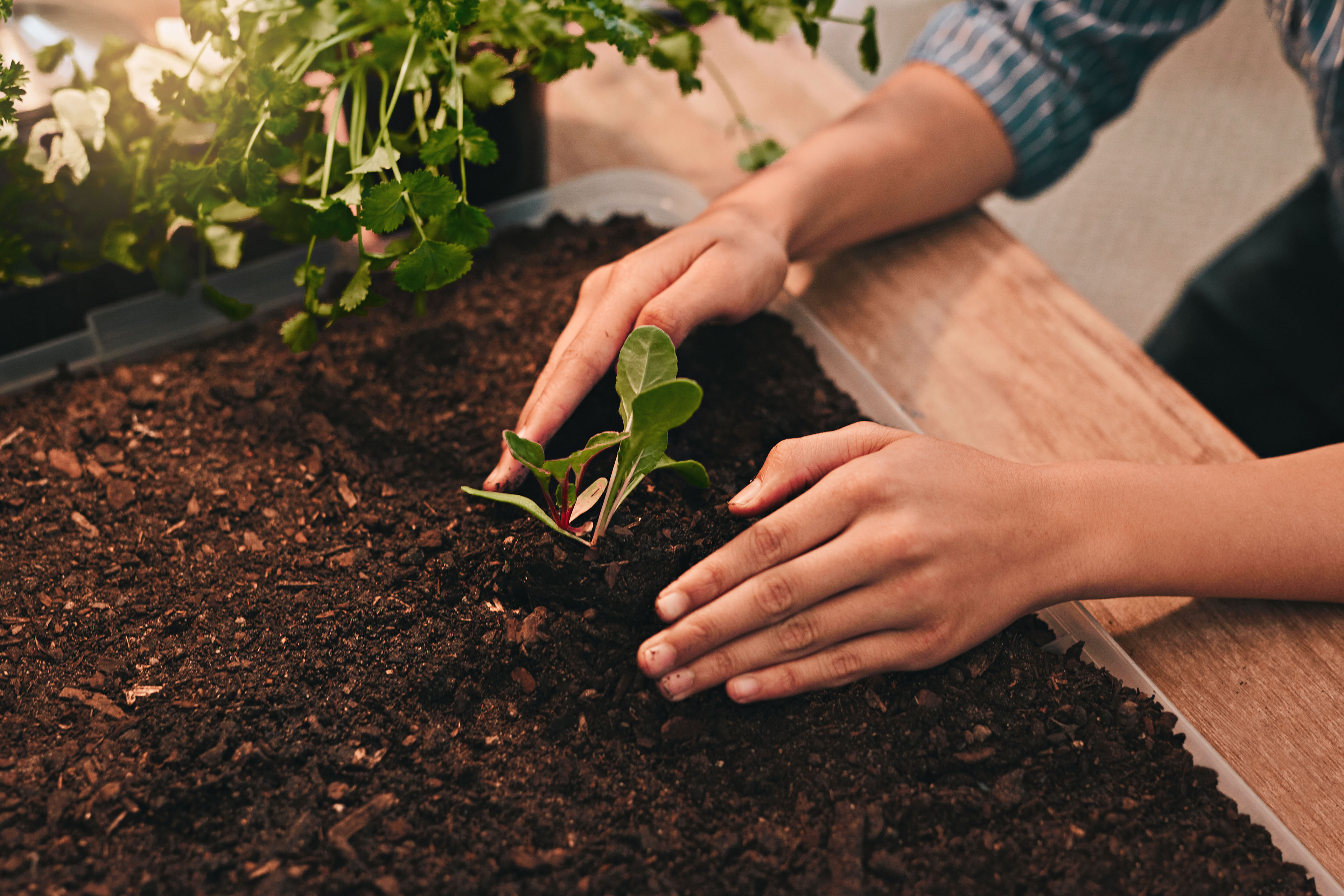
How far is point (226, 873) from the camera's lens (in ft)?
2.03

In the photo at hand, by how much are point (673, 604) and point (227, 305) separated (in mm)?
597

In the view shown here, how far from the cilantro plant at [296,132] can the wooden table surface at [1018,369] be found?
34 cm

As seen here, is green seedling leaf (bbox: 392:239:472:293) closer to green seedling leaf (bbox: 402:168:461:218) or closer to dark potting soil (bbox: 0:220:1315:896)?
green seedling leaf (bbox: 402:168:461:218)

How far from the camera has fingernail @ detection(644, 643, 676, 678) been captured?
0.68 m

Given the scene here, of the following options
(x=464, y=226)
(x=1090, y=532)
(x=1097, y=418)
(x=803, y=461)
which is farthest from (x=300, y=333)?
(x=1097, y=418)

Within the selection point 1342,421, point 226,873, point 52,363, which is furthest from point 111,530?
point 1342,421

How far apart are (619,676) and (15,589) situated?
1.94 feet

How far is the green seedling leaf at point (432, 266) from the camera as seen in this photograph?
0.75 metres

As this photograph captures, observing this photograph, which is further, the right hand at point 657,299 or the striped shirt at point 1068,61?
the striped shirt at point 1068,61

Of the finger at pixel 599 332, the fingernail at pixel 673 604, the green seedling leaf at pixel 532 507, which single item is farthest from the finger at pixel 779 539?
the finger at pixel 599 332

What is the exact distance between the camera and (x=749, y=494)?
0.76m

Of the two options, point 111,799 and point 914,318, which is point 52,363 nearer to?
point 111,799

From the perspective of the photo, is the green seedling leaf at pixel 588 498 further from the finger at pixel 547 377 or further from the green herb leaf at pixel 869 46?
the green herb leaf at pixel 869 46

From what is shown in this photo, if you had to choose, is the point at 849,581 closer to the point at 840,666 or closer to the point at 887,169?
the point at 840,666
